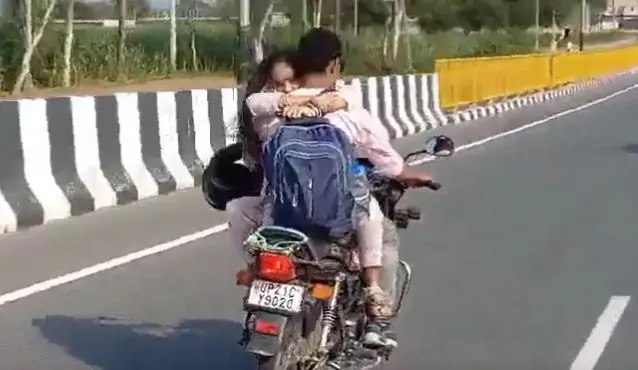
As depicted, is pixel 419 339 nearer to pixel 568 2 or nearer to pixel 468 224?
pixel 468 224

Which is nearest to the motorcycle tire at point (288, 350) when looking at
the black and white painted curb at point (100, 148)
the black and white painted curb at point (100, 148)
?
the black and white painted curb at point (100, 148)

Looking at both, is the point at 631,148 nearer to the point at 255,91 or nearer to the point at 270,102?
the point at 255,91

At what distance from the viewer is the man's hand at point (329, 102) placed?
621cm

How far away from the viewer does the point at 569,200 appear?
14891 millimetres

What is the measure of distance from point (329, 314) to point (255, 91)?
1.04 metres

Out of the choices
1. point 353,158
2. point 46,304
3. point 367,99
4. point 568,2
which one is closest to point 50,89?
point 367,99

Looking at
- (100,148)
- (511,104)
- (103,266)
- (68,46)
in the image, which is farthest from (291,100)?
(68,46)

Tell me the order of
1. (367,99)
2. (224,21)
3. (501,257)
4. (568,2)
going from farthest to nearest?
(568,2) < (224,21) < (367,99) < (501,257)

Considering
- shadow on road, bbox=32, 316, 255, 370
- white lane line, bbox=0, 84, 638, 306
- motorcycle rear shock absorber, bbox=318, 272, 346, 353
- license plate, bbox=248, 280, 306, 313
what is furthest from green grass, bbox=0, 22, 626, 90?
license plate, bbox=248, 280, 306, 313

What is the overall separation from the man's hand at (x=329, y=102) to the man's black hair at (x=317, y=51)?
0.69ft

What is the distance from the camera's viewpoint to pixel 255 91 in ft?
22.0

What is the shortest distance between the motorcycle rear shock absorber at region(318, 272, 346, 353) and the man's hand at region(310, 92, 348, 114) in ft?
2.11

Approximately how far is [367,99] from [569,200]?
936 centimetres

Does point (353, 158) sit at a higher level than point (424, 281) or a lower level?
higher
